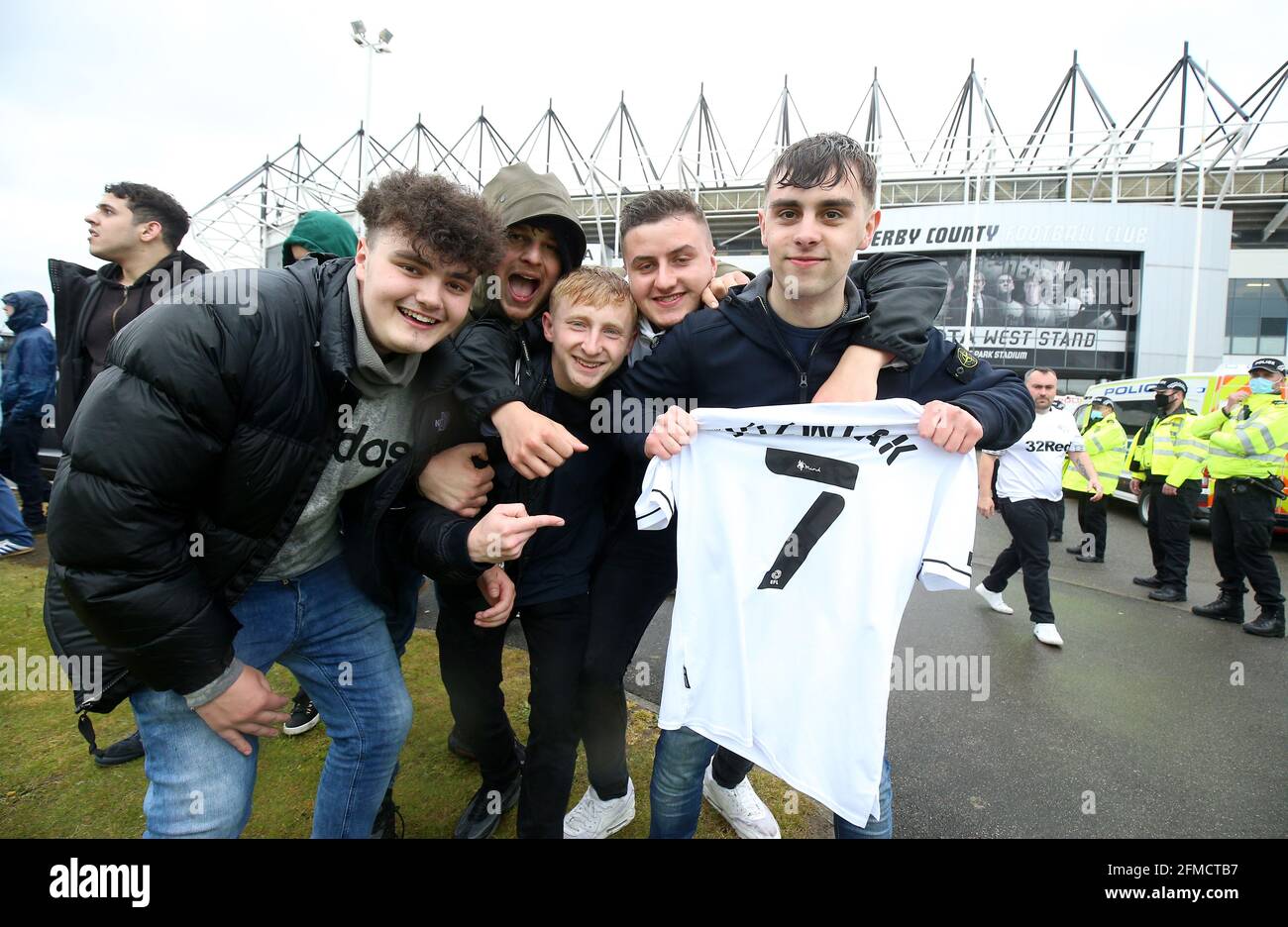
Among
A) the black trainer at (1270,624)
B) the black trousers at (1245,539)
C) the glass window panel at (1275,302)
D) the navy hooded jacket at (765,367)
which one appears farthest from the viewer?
the glass window panel at (1275,302)

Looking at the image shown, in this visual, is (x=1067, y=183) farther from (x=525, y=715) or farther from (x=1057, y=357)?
(x=525, y=715)

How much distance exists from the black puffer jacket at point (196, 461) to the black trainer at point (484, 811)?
4.68ft

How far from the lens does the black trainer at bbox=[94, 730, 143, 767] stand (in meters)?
2.91

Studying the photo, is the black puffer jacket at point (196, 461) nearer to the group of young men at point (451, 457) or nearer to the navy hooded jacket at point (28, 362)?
the group of young men at point (451, 457)

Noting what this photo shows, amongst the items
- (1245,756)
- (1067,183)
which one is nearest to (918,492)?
(1245,756)

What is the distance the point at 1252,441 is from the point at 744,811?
20.5ft

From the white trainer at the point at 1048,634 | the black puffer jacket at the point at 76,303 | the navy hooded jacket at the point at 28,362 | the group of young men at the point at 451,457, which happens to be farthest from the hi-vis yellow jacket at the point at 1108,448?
the navy hooded jacket at the point at 28,362

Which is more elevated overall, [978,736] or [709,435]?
[709,435]

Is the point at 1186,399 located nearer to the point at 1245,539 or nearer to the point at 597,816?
the point at 1245,539

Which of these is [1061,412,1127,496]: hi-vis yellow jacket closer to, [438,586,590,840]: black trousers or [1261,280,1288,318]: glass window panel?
[438,586,590,840]: black trousers

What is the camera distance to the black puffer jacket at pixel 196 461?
146 centimetres

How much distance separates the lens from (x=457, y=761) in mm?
3088

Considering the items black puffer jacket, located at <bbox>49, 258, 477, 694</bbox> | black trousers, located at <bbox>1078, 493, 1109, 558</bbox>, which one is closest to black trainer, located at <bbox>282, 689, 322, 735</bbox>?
black puffer jacket, located at <bbox>49, 258, 477, 694</bbox>
